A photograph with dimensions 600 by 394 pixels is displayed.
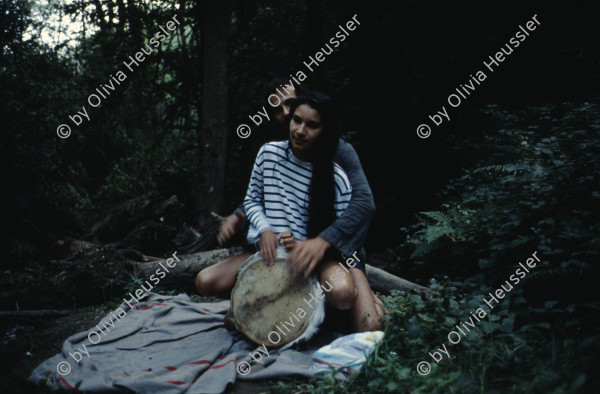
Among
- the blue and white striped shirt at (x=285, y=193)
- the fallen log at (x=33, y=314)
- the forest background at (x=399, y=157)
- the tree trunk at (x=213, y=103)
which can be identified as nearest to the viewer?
the forest background at (x=399, y=157)

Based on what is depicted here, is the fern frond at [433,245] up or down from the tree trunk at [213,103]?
down

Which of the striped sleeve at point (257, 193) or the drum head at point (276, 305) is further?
the striped sleeve at point (257, 193)

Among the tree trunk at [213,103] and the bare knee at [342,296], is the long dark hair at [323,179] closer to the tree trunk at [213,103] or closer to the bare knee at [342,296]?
the bare knee at [342,296]

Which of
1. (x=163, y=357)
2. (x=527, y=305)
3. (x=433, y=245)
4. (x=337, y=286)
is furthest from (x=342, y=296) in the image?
(x=433, y=245)

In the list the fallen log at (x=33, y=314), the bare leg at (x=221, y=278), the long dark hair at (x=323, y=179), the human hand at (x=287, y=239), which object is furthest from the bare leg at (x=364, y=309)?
the fallen log at (x=33, y=314)

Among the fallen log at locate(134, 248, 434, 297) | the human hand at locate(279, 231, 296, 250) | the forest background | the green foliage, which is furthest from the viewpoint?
the fallen log at locate(134, 248, 434, 297)

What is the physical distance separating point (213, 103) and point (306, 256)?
478 cm

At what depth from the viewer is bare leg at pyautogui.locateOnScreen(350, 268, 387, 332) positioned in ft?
9.80

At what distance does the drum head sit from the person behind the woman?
0.63 ft

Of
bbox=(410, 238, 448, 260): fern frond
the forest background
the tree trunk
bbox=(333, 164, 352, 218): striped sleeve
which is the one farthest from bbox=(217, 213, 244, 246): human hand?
the tree trunk

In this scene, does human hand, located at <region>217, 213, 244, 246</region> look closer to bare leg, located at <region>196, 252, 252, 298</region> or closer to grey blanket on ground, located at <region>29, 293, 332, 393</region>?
bare leg, located at <region>196, 252, 252, 298</region>

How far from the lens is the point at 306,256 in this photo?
2.85 metres

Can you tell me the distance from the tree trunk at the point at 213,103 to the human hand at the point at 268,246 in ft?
13.6

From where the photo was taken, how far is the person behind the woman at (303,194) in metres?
3.09
